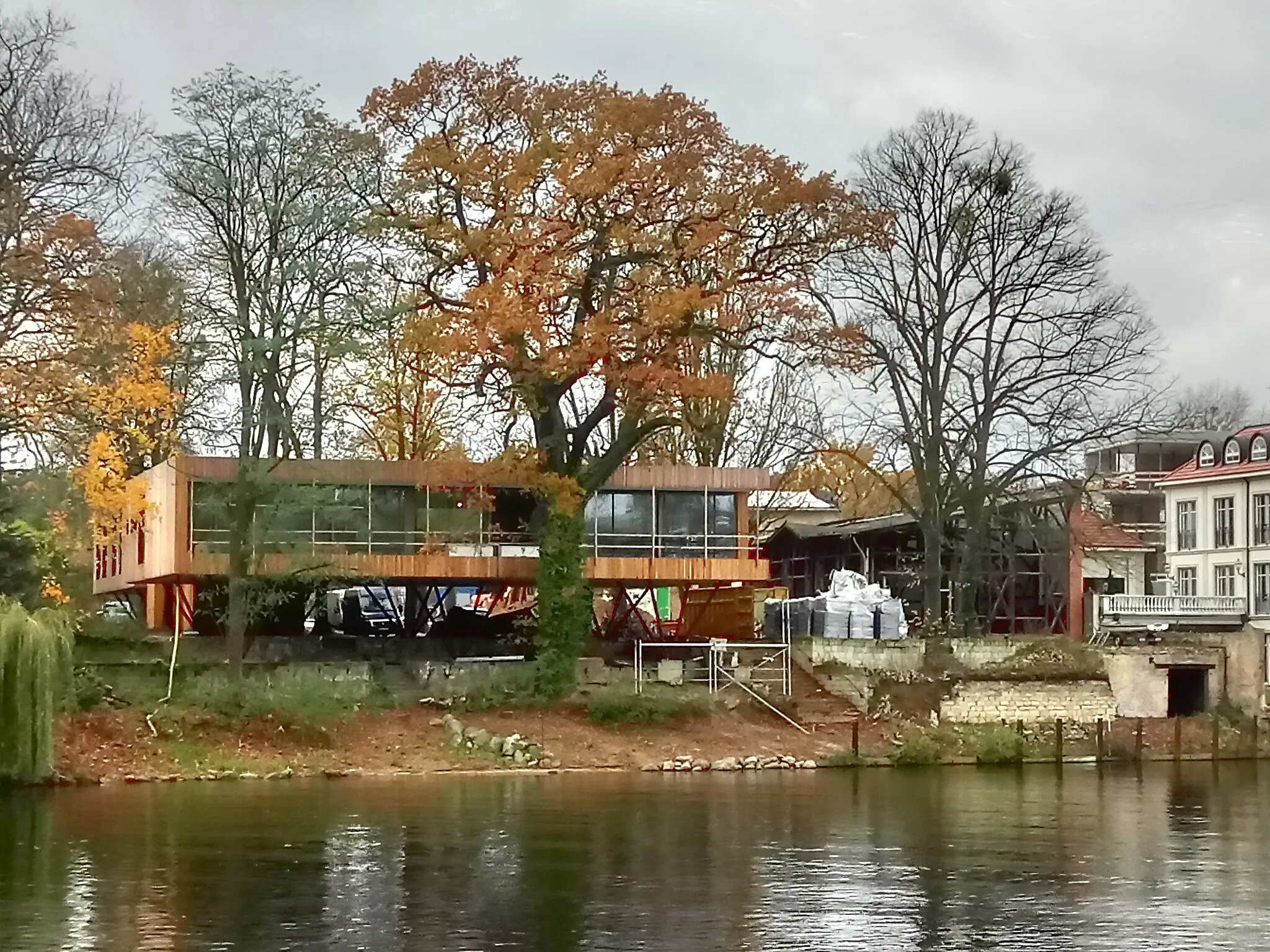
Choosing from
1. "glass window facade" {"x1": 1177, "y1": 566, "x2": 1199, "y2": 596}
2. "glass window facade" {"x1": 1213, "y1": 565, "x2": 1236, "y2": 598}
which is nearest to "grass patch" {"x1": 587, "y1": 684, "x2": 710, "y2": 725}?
"glass window facade" {"x1": 1213, "y1": 565, "x2": 1236, "y2": 598}

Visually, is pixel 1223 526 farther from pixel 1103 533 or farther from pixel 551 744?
pixel 551 744

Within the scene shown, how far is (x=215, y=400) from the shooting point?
4669 centimetres

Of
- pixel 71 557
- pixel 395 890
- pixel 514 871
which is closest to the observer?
pixel 395 890

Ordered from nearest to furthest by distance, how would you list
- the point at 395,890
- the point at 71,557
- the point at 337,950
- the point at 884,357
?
the point at 337,950
the point at 395,890
the point at 884,357
the point at 71,557

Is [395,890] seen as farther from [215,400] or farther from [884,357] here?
[884,357]

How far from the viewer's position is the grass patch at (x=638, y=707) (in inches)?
1730

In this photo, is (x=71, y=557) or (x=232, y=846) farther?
(x=71, y=557)

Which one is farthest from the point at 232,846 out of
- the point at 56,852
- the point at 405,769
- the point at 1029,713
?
the point at 1029,713

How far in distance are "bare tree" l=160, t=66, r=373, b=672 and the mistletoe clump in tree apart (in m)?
1.70

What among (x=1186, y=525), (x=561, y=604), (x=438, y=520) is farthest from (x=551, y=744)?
(x=1186, y=525)

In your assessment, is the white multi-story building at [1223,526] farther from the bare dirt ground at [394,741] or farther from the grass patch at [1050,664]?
the bare dirt ground at [394,741]

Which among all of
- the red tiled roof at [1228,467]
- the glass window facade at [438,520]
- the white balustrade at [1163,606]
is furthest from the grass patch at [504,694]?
the red tiled roof at [1228,467]

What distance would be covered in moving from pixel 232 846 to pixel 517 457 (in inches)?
825

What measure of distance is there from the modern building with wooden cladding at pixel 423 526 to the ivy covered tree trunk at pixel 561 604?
6.11 ft
